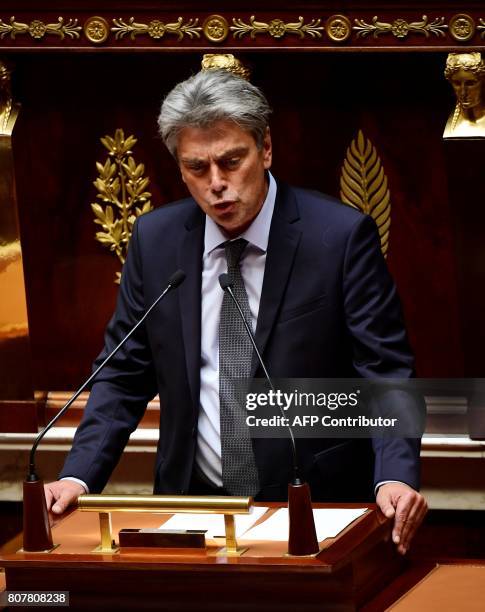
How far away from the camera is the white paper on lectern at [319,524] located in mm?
1896

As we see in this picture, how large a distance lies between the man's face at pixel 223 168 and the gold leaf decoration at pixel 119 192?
0.92 m

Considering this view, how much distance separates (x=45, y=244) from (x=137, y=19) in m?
0.67

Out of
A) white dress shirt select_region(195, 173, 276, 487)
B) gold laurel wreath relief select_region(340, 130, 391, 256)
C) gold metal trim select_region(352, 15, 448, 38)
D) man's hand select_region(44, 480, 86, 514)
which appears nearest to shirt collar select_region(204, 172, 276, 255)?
white dress shirt select_region(195, 173, 276, 487)

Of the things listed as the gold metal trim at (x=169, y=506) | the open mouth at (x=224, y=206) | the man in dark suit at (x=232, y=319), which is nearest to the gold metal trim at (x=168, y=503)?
the gold metal trim at (x=169, y=506)

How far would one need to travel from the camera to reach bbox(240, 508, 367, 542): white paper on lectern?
1.90m

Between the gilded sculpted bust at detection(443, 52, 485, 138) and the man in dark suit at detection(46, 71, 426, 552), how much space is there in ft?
2.06

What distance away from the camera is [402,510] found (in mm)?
2004

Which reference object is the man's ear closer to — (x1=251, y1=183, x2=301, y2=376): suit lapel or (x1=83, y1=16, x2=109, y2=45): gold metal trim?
(x1=251, y1=183, x2=301, y2=376): suit lapel

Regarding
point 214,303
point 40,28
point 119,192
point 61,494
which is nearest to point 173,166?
point 119,192

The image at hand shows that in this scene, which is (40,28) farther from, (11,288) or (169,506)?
(169,506)

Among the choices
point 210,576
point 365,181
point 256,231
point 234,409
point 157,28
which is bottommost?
point 210,576

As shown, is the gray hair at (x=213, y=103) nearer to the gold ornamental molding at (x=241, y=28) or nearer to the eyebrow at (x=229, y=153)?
the eyebrow at (x=229, y=153)

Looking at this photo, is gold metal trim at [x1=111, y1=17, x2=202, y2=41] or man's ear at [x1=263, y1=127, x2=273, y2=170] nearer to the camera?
man's ear at [x1=263, y1=127, x2=273, y2=170]

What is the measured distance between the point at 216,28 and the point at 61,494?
128cm
